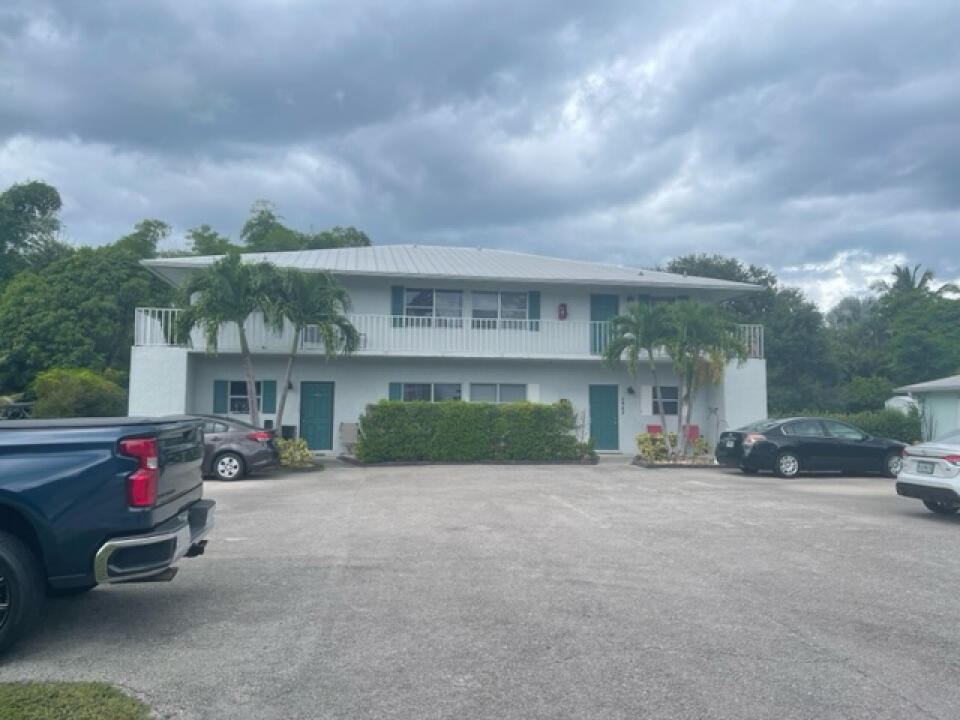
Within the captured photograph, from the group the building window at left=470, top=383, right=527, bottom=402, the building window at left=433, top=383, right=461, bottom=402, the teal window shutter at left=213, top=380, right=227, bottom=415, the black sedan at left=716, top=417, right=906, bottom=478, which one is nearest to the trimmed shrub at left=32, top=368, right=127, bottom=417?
the teal window shutter at left=213, top=380, right=227, bottom=415

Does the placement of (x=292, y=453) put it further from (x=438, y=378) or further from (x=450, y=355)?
(x=438, y=378)

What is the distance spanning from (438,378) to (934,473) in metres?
14.6

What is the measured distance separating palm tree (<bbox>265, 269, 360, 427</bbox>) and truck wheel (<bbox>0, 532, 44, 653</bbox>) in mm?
14577

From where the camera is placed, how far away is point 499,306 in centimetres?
2416

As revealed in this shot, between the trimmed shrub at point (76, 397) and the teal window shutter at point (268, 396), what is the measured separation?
3995 mm

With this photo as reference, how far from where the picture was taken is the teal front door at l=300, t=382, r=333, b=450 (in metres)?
22.7

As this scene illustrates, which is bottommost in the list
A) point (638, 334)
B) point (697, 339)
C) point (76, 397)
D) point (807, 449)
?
point (807, 449)

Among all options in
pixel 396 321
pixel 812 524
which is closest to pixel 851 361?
pixel 396 321

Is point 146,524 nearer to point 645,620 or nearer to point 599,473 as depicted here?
point 645,620

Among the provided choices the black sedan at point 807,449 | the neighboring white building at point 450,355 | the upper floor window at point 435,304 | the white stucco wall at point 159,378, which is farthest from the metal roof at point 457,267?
the black sedan at point 807,449

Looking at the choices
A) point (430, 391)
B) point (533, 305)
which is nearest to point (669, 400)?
point (533, 305)

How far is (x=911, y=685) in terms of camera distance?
4637 millimetres

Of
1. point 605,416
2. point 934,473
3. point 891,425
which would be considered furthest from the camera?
point 605,416

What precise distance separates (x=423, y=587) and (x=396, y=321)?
16395 mm
